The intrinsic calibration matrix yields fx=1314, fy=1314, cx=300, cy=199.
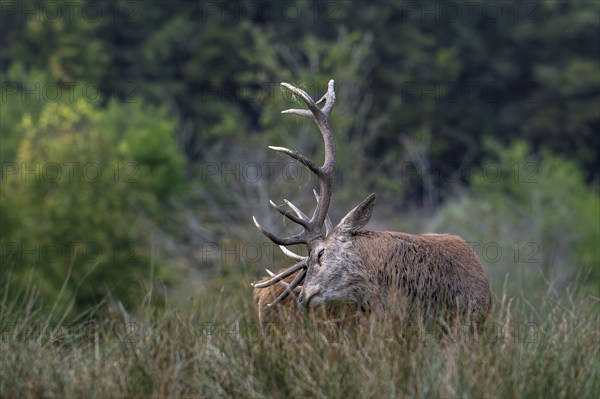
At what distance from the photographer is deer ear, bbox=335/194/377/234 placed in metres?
8.38

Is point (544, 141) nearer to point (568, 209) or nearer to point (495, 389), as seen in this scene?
point (568, 209)

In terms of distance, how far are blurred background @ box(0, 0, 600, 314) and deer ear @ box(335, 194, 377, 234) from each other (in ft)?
71.5

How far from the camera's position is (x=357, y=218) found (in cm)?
845

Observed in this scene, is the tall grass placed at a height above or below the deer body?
below

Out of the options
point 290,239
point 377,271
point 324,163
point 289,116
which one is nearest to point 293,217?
point 290,239

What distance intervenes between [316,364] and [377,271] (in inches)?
60.6

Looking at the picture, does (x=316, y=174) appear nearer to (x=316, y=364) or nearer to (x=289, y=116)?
(x=316, y=364)

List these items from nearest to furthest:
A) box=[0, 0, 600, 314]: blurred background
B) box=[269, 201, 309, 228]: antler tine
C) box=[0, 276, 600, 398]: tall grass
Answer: box=[0, 276, 600, 398]: tall grass
box=[269, 201, 309, 228]: antler tine
box=[0, 0, 600, 314]: blurred background

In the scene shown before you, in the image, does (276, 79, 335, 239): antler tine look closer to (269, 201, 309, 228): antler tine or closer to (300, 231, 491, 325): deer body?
(269, 201, 309, 228): antler tine

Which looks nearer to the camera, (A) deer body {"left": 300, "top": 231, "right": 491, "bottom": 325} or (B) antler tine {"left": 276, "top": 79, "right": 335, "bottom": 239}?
(A) deer body {"left": 300, "top": 231, "right": 491, "bottom": 325}

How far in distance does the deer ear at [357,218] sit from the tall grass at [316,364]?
2.89ft

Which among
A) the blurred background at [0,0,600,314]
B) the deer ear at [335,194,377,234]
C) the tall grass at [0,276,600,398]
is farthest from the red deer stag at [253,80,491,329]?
the blurred background at [0,0,600,314]

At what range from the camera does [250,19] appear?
5984 cm

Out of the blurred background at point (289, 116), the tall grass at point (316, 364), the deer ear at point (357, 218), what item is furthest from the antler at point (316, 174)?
the blurred background at point (289, 116)
